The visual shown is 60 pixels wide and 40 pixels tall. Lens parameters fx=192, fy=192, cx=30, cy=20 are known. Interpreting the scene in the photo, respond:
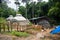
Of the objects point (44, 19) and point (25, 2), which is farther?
point (25, 2)

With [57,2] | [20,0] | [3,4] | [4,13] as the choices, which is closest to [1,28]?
[57,2]

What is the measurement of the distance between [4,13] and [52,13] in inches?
411

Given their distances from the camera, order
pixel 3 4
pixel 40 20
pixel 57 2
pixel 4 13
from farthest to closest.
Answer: pixel 3 4, pixel 4 13, pixel 40 20, pixel 57 2

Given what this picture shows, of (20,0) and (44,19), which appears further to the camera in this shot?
(20,0)

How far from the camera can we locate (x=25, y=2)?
5069 centimetres

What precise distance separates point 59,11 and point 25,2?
18580 millimetres

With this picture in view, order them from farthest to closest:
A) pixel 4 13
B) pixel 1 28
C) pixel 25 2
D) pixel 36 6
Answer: pixel 25 2, pixel 36 6, pixel 4 13, pixel 1 28

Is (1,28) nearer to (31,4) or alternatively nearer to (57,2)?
(57,2)

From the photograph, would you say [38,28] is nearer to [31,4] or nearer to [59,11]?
[59,11]

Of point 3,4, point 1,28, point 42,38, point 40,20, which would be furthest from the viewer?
point 3,4

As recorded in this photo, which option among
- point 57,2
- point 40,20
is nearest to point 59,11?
point 57,2

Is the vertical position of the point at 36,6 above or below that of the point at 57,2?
below

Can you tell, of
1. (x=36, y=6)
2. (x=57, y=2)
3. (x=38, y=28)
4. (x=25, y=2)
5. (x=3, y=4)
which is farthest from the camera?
(x=25, y=2)

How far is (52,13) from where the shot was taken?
35156 millimetres
